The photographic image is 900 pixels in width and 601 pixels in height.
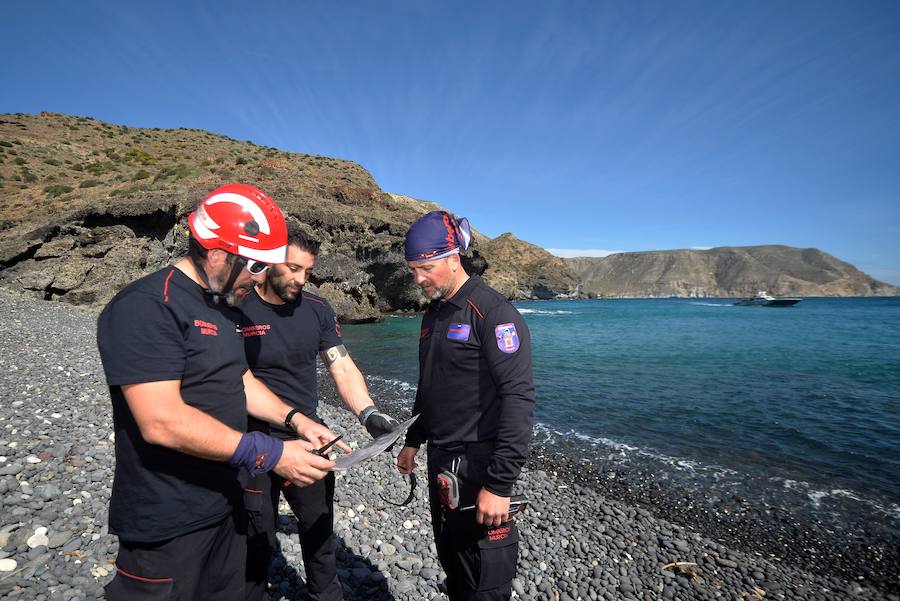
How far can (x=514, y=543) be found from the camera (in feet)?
8.52

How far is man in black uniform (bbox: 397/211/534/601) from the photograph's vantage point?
7.99ft

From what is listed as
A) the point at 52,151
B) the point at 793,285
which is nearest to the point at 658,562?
the point at 52,151

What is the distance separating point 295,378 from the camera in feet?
11.0

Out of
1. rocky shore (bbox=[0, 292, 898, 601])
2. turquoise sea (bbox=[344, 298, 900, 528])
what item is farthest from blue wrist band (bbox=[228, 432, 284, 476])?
turquoise sea (bbox=[344, 298, 900, 528])

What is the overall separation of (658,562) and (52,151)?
62.5 meters

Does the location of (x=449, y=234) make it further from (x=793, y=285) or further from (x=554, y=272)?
(x=793, y=285)

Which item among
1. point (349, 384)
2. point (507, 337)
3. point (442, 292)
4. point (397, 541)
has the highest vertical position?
point (442, 292)

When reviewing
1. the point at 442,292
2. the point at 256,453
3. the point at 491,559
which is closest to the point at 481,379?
the point at 442,292

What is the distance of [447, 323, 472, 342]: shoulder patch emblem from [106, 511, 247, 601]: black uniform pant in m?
1.63

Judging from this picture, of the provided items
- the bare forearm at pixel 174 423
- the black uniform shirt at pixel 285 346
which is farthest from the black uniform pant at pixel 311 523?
the bare forearm at pixel 174 423

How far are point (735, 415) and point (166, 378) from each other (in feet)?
48.7

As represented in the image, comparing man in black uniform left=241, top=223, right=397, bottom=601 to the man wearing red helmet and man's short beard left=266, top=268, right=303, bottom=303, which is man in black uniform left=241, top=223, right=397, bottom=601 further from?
the man wearing red helmet

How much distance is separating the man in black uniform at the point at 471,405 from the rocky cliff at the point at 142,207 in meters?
32.4

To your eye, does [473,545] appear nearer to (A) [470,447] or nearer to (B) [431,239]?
(A) [470,447]
